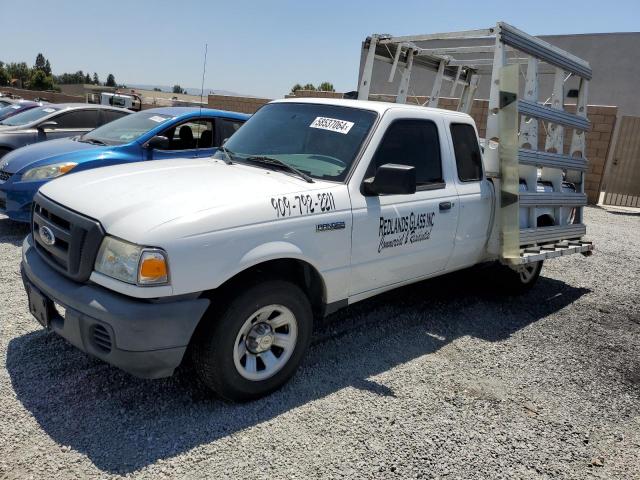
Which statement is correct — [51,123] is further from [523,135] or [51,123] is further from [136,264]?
[523,135]

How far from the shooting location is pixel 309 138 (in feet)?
13.3

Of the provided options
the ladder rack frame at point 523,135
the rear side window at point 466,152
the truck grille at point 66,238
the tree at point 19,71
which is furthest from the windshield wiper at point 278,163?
the tree at point 19,71

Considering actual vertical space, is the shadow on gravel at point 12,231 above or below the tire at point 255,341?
below

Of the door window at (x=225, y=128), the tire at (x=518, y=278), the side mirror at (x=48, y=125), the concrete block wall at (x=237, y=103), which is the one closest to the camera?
the tire at (x=518, y=278)

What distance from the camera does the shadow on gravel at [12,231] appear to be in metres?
6.34

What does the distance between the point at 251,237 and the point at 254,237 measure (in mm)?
21

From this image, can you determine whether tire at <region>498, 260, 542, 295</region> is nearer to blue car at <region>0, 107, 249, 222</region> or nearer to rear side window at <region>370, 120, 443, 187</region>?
rear side window at <region>370, 120, 443, 187</region>

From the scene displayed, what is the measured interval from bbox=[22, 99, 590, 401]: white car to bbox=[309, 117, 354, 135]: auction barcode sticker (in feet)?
0.04

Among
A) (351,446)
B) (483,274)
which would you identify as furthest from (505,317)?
(351,446)

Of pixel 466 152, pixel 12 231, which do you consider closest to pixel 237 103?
pixel 12 231

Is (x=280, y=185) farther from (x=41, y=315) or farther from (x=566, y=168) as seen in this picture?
(x=566, y=168)

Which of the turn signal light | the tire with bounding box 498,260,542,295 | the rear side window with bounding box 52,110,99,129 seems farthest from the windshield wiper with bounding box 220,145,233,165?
the rear side window with bounding box 52,110,99,129

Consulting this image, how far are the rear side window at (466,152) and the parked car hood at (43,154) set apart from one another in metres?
4.35

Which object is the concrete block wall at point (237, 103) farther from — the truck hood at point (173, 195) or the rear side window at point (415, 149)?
the truck hood at point (173, 195)
